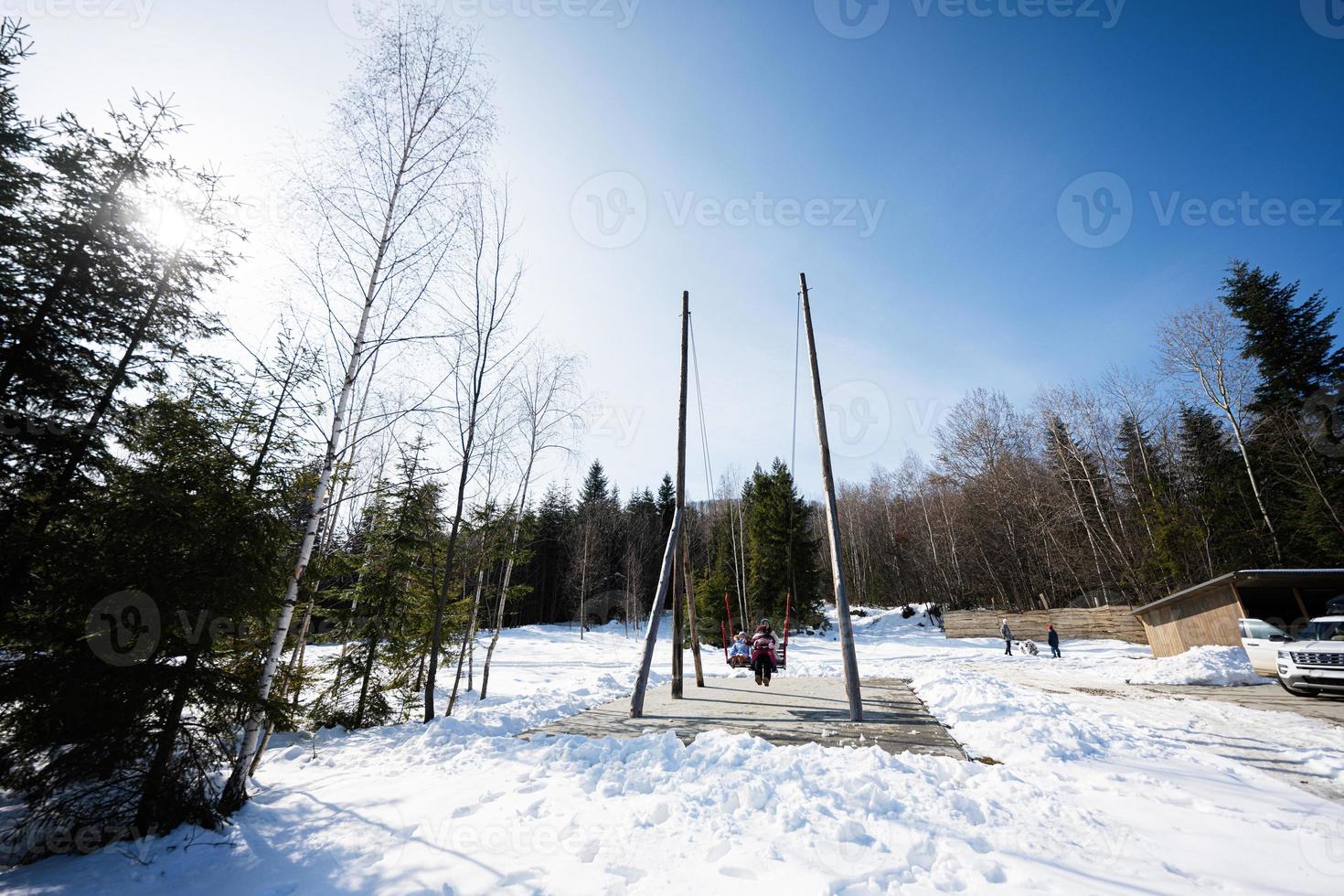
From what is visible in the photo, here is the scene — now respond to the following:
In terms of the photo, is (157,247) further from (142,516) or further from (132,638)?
(132,638)

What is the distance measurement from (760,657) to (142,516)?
10989 millimetres

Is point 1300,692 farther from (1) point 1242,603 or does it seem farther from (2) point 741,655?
(2) point 741,655

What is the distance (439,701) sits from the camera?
13398mm

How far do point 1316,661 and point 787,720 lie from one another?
13.6 metres

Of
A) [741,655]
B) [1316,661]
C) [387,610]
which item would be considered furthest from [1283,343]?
[387,610]

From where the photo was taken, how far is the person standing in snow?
11.6 m

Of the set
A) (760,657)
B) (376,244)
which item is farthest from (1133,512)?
(376,244)

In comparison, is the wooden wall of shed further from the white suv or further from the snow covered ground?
the snow covered ground

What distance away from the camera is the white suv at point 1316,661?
10.9m

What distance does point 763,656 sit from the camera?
1163cm

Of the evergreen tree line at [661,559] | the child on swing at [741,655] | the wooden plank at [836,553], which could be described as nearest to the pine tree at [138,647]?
the wooden plank at [836,553]

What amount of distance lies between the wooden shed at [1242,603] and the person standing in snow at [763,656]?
15030mm

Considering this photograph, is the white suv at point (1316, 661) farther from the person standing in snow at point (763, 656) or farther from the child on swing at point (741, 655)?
the child on swing at point (741, 655)

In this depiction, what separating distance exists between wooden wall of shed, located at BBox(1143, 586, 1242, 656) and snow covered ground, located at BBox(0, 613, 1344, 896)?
13.2 meters
